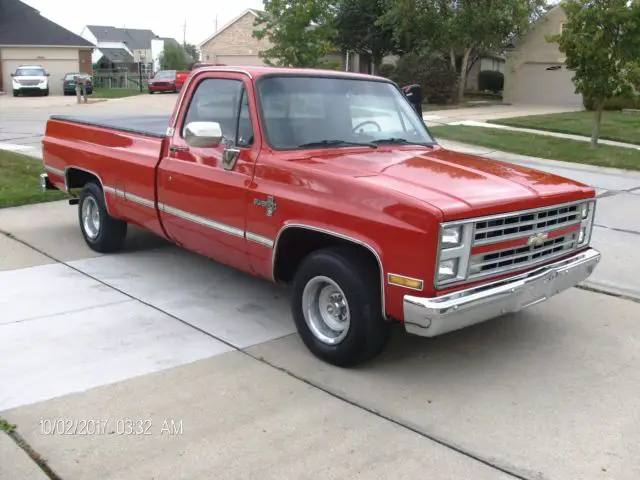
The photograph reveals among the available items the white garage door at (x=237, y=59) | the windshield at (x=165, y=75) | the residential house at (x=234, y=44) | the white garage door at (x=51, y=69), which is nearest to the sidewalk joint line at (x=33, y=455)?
the windshield at (x=165, y=75)

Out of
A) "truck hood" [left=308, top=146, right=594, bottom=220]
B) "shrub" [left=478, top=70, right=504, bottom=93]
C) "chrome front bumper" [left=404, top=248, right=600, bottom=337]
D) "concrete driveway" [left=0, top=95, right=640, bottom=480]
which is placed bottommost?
"concrete driveway" [left=0, top=95, right=640, bottom=480]

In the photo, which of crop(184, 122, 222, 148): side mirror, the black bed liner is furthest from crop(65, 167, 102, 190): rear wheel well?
crop(184, 122, 222, 148): side mirror

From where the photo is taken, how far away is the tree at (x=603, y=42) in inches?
547

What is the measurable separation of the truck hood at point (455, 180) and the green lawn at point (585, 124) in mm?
13652

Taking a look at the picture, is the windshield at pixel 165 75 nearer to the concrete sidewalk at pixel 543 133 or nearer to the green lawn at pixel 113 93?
the green lawn at pixel 113 93

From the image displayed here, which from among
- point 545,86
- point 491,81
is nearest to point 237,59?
point 491,81

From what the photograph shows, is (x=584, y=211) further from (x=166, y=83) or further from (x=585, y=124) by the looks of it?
(x=166, y=83)

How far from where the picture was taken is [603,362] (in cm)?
468

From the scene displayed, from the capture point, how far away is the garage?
44375 millimetres

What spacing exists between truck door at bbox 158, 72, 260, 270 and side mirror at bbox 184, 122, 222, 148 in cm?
17

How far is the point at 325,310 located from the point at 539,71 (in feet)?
98.8

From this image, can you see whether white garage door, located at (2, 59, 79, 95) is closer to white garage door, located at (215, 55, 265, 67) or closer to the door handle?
white garage door, located at (215, 55, 265, 67)

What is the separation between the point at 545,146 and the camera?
1572 cm

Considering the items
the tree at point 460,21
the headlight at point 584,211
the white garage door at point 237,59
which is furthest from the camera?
the white garage door at point 237,59
